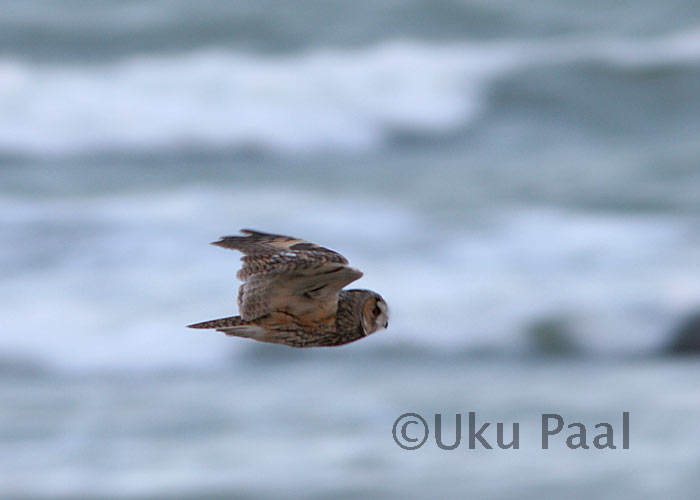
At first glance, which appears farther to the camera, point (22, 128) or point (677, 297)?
point (22, 128)

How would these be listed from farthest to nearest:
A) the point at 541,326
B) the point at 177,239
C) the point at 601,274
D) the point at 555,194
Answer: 1. the point at 555,194
2. the point at 177,239
3. the point at 601,274
4. the point at 541,326

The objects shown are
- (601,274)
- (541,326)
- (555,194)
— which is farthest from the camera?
(555,194)

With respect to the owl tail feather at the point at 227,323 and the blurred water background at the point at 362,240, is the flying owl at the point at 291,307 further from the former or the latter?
the blurred water background at the point at 362,240

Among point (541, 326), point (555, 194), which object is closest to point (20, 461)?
point (541, 326)

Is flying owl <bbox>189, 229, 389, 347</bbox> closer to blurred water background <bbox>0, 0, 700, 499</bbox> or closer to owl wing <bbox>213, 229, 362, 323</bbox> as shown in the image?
owl wing <bbox>213, 229, 362, 323</bbox>

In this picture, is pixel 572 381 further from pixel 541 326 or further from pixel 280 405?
pixel 280 405

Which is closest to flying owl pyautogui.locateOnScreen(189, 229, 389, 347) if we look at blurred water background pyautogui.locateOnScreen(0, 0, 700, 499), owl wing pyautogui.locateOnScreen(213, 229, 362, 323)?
owl wing pyautogui.locateOnScreen(213, 229, 362, 323)

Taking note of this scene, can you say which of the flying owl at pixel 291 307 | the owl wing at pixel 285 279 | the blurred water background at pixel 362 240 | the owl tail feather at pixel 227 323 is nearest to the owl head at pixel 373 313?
the flying owl at pixel 291 307
